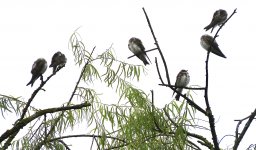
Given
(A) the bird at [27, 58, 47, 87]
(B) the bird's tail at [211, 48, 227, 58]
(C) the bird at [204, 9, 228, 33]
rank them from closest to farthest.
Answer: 1. (B) the bird's tail at [211, 48, 227, 58]
2. (A) the bird at [27, 58, 47, 87]
3. (C) the bird at [204, 9, 228, 33]

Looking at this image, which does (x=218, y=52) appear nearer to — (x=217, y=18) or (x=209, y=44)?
(x=209, y=44)

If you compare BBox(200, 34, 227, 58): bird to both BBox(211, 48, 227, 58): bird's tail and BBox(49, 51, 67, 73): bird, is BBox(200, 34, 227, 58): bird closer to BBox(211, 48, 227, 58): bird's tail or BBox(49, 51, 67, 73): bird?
BBox(211, 48, 227, 58): bird's tail

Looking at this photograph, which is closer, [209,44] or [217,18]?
[209,44]

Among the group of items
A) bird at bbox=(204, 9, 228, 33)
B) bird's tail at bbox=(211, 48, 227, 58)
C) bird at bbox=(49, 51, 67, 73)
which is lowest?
bird's tail at bbox=(211, 48, 227, 58)

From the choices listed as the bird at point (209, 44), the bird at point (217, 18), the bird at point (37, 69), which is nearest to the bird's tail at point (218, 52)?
the bird at point (209, 44)

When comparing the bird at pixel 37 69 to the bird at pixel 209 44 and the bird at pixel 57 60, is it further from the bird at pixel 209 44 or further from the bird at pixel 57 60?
the bird at pixel 209 44

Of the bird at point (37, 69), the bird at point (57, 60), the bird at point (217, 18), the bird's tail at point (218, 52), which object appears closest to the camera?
the bird's tail at point (218, 52)

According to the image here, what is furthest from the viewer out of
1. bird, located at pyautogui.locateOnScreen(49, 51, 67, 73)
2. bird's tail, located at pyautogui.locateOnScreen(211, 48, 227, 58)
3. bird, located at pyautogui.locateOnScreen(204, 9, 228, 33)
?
bird, located at pyautogui.locateOnScreen(49, 51, 67, 73)

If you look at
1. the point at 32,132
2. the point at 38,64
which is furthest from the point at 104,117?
the point at 38,64

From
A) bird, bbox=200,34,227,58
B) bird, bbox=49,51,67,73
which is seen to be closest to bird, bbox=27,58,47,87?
bird, bbox=49,51,67,73

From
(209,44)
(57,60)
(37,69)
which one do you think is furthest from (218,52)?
(57,60)

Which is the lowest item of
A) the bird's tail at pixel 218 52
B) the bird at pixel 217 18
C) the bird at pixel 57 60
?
the bird's tail at pixel 218 52

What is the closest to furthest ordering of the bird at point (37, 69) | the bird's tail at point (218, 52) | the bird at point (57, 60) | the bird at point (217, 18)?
the bird's tail at point (218, 52)
the bird at point (37, 69)
the bird at point (217, 18)
the bird at point (57, 60)

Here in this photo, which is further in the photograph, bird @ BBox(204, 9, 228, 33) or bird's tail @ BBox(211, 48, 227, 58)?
bird @ BBox(204, 9, 228, 33)
